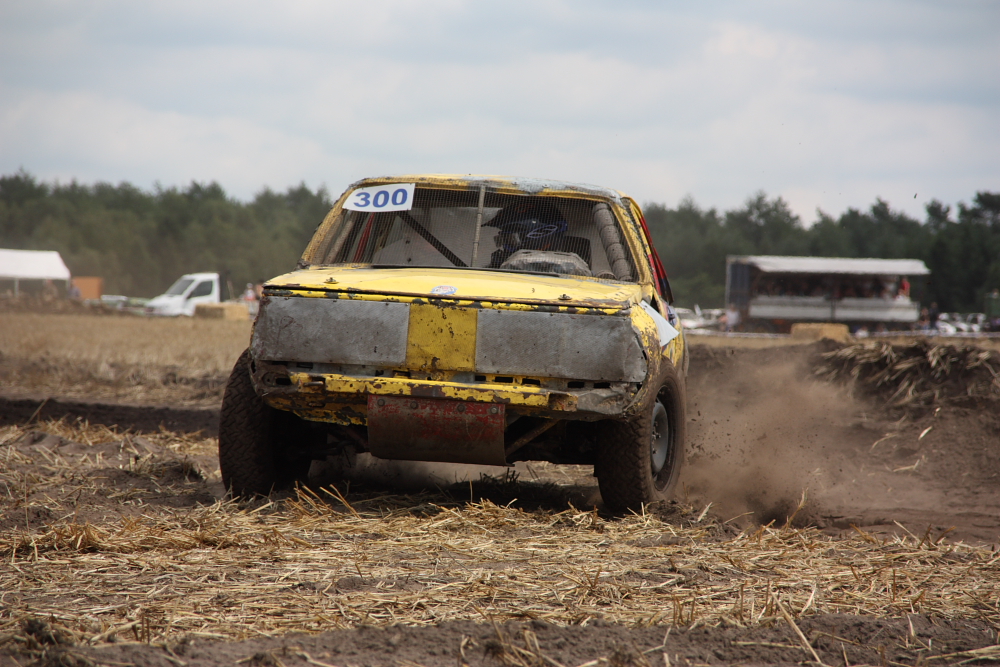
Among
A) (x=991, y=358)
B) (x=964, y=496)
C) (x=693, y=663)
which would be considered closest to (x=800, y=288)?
(x=991, y=358)

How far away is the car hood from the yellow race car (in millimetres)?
10

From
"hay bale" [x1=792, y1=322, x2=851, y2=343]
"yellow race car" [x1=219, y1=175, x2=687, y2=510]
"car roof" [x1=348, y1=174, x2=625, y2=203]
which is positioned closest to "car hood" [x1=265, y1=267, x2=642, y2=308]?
"yellow race car" [x1=219, y1=175, x2=687, y2=510]

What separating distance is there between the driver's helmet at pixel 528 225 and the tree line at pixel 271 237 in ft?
194

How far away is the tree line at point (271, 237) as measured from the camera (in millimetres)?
61219

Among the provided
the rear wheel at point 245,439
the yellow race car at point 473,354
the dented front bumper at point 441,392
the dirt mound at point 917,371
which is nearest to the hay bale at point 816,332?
the dirt mound at point 917,371

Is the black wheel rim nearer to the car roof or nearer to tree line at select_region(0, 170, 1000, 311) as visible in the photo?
the car roof

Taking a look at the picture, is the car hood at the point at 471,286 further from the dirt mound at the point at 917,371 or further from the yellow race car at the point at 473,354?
the dirt mound at the point at 917,371

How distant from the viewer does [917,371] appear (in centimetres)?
962

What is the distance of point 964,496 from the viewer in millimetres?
6848

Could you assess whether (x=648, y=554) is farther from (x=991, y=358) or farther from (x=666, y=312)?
(x=991, y=358)

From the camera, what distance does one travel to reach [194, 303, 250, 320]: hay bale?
1164 inches

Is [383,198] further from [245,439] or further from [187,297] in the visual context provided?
[187,297]

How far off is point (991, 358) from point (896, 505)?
369 centimetres

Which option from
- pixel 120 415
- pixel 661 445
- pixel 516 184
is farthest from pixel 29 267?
pixel 661 445
